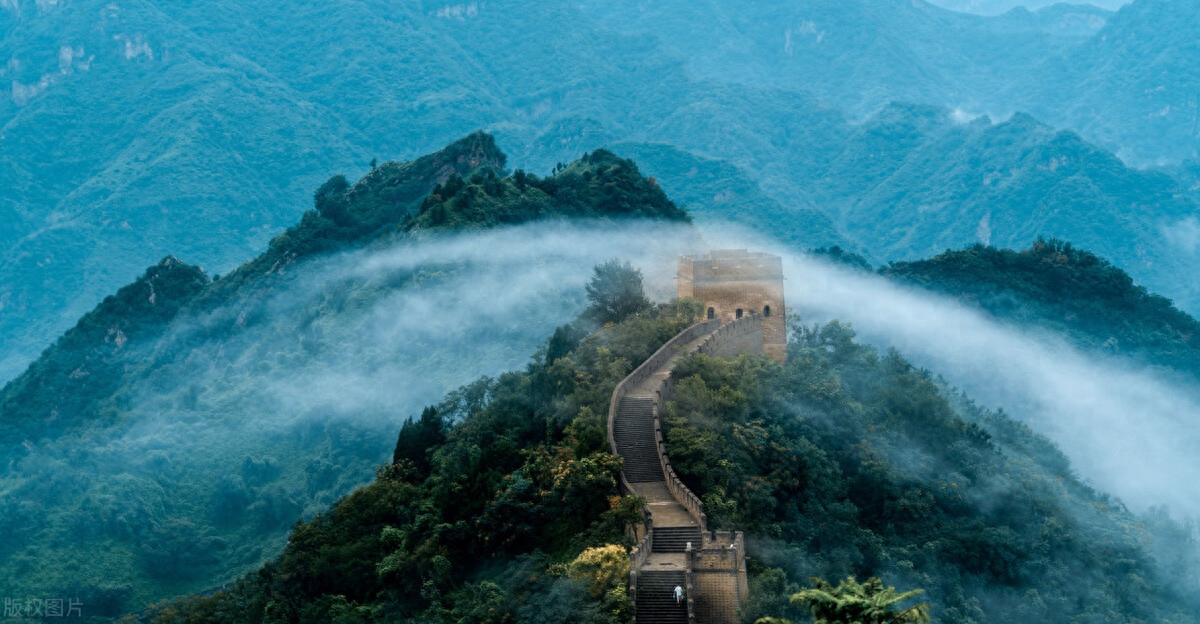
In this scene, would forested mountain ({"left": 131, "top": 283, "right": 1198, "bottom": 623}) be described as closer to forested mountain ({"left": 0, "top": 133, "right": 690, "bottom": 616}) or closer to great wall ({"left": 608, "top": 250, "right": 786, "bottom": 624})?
great wall ({"left": 608, "top": 250, "right": 786, "bottom": 624})

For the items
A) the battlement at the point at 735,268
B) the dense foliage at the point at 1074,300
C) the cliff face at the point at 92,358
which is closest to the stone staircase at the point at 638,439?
the battlement at the point at 735,268

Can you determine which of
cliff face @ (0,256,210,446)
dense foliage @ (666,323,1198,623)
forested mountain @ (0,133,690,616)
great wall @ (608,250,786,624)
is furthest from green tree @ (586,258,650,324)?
cliff face @ (0,256,210,446)

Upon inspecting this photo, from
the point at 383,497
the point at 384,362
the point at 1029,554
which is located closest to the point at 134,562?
the point at 384,362

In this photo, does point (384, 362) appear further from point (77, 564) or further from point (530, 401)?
point (530, 401)

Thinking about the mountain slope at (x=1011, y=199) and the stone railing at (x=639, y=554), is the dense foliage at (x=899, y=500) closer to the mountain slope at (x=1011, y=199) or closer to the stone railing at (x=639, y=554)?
the stone railing at (x=639, y=554)

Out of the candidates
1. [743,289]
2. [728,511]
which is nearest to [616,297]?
[743,289]
